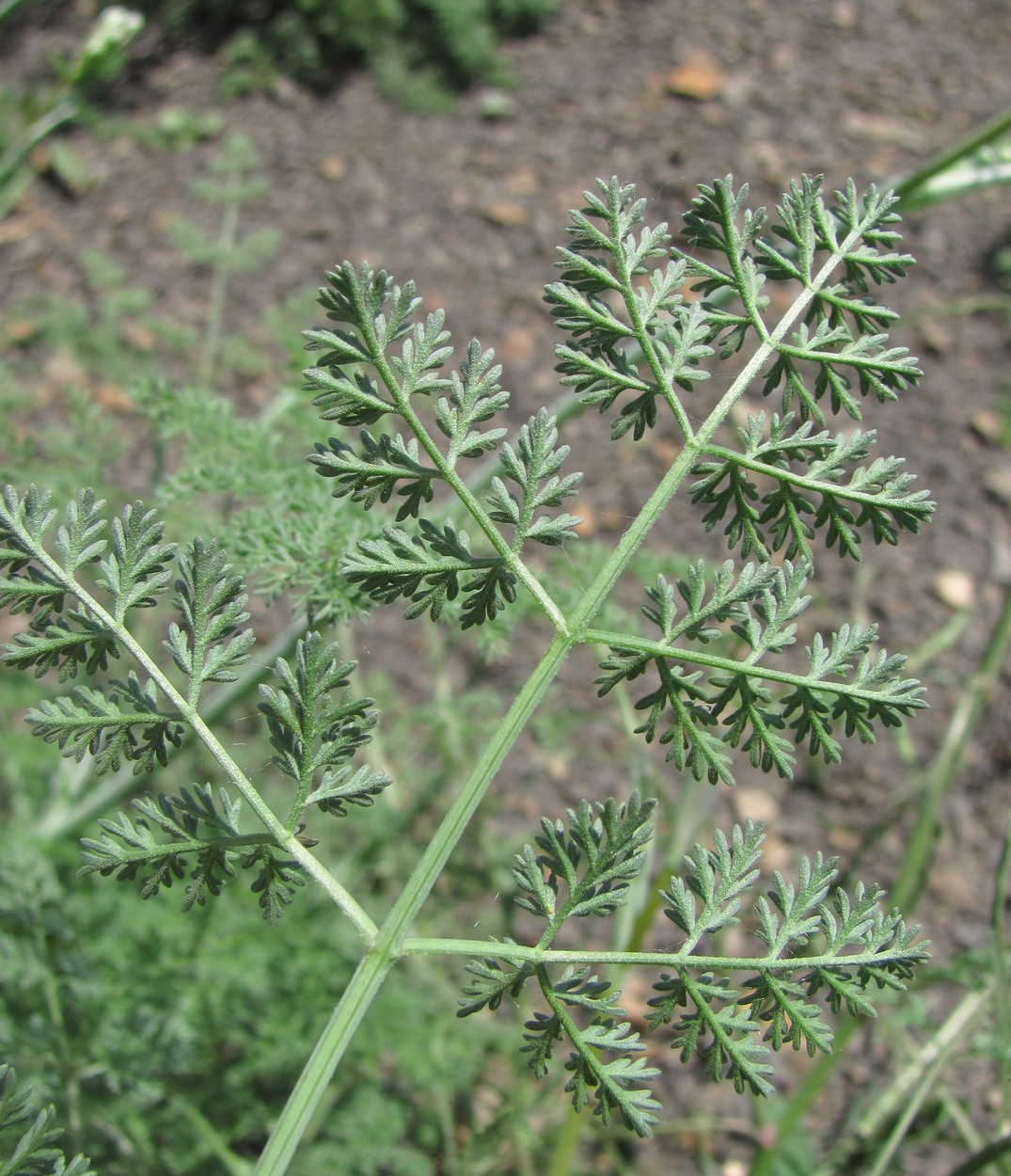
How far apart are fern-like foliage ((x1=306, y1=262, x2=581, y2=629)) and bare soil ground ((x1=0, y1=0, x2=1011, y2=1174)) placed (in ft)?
5.78

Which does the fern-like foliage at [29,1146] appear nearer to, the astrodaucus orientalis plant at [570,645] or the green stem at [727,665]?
the astrodaucus orientalis plant at [570,645]

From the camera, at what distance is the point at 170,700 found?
805mm

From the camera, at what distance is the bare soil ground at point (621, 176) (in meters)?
2.77

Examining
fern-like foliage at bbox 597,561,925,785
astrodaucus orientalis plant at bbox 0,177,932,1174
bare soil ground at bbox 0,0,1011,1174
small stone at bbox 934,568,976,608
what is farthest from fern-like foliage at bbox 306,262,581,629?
small stone at bbox 934,568,976,608

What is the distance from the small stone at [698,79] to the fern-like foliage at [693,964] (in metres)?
3.20

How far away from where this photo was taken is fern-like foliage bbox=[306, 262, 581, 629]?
0.79 meters

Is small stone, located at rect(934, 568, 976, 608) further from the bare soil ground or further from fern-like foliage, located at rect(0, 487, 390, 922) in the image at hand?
fern-like foliage, located at rect(0, 487, 390, 922)

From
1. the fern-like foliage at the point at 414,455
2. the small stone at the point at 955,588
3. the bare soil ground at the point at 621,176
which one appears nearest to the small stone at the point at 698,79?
the bare soil ground at the point at 621,176

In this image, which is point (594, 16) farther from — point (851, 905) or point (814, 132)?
point (851, 905)

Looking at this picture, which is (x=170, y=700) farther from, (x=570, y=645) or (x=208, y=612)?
(x=570, y=645)

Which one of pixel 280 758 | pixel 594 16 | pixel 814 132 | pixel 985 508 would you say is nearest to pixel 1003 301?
pixel 985 508

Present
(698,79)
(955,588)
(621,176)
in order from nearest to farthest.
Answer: (955,588) < (621,176) < (698,79)

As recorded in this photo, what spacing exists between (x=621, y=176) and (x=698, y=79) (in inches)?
22.9

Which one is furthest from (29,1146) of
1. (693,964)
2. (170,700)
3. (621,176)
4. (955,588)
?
(621,176)
